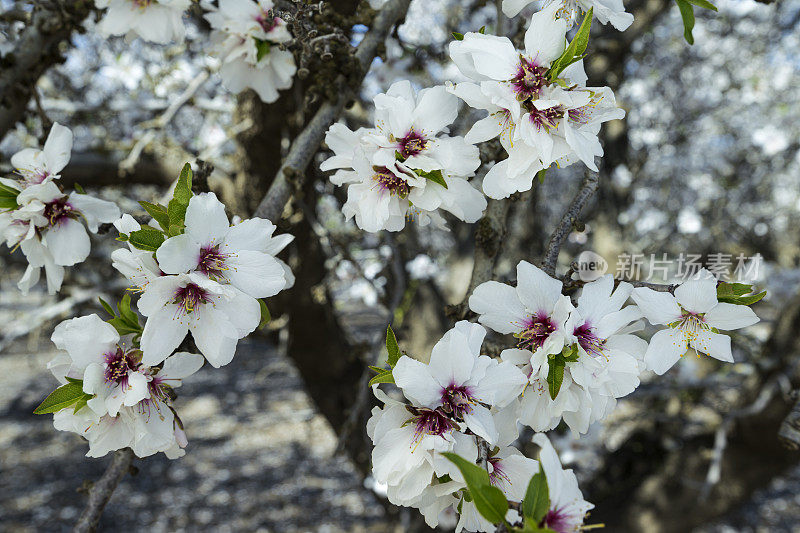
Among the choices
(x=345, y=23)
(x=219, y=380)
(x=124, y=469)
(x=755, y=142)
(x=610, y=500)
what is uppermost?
(x=345, y=23)

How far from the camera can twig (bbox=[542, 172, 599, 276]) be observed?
85cm

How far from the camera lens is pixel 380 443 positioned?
745mm

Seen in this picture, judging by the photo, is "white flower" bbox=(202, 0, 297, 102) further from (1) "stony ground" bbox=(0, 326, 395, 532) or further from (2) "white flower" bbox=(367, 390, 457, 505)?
(1) "stony ground" bbox=(0, 326, 395, 532)

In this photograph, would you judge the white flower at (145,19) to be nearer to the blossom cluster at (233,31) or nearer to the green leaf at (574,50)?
the blossom cluster at (233,31)

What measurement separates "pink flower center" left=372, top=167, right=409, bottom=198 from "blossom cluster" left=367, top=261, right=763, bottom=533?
183 mm

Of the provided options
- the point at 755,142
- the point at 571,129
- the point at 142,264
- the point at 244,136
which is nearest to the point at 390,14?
the point at 571,129

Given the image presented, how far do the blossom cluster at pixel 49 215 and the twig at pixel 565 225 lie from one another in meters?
0.74

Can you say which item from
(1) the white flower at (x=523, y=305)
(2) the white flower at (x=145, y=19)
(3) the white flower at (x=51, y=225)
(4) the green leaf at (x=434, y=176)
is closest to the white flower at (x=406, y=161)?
(4) the green leaf at (x=434, y=176)

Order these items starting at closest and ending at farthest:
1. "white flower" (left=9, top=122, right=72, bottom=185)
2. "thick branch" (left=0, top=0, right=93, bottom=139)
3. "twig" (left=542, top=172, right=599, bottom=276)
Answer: "twig" (left=542, top=172, right=599, bottom=276), "white flower" (left=9, top=122, right=72, bottom=185), "thick branch" (left=0, top=0, right=93, bottom=139)

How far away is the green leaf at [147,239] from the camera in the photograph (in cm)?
70

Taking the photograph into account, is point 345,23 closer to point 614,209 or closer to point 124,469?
point 124,469

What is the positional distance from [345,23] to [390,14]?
0.10 m

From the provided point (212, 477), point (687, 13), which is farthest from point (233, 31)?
point (212, 477)

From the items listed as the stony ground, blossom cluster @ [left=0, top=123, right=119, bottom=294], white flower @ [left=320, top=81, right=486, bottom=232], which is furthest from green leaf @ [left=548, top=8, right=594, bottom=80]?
the stony ground
